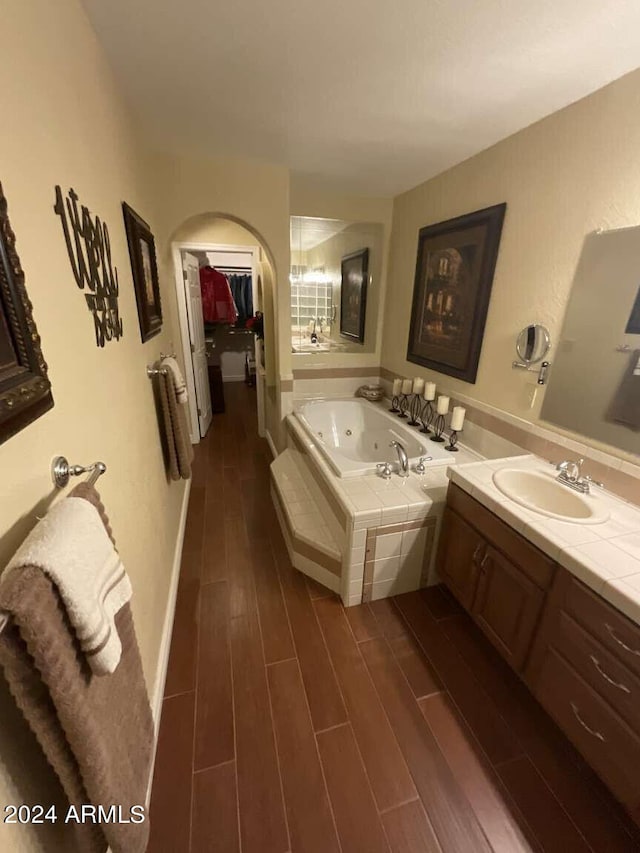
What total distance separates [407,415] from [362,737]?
2196 millimetres

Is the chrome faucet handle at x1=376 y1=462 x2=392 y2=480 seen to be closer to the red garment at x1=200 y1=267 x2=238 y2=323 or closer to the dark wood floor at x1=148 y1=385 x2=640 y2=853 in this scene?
the dark wood floor at x1=148 y1=385 x2=640 y2=853

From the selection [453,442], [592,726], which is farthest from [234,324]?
[592,726]

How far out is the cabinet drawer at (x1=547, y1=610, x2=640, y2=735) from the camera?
3.21 ft

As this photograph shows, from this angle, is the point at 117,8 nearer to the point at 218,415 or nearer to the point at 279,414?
the point at 279,414

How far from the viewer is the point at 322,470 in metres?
2.15

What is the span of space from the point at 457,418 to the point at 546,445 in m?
0.59

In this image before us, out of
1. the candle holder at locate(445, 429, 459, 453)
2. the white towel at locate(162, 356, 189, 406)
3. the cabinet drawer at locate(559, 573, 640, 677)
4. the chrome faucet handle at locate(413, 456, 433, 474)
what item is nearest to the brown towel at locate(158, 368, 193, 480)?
the white towel at locate(162, 356, 189, 406)

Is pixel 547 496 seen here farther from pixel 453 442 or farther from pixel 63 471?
pixel 63 471

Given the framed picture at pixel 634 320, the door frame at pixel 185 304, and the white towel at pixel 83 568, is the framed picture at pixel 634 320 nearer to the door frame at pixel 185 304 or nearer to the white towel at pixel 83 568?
the white towel at pixel 83 568

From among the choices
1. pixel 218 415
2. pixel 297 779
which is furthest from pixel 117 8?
pixel 218 415

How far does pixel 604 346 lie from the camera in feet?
4.89

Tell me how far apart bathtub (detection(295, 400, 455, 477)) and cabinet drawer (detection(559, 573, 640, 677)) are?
1.45m

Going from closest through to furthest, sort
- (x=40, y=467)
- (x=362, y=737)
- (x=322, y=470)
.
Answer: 1. (x=40, y=467)
2. (x=362, y=737)
3. (x=322, y=470)

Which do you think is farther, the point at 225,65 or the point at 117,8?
the point at 225,65
